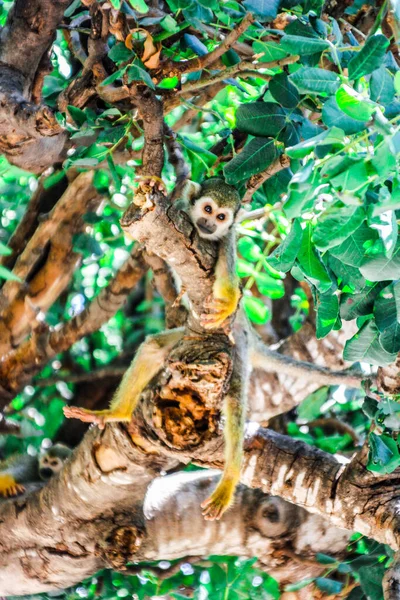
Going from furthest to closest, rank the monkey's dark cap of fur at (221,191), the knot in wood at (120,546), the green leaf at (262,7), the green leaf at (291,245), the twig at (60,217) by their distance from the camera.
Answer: the twig at (60,217)
the knot in wood at (120,546)
the monkey's dark cap of fur at (221,191)
the green leaf at (262,7)
the green leaf at (291,245)

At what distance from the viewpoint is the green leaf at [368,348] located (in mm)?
1856

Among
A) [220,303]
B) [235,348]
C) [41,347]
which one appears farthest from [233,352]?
[41,347]

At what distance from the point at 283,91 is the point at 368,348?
64cm

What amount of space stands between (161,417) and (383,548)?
1104 millimetres

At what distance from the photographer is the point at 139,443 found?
2.51m

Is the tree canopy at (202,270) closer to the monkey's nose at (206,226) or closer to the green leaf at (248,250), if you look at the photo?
the green leaf at (248,250)

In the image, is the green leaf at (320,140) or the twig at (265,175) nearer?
the green leaf at (320,140)

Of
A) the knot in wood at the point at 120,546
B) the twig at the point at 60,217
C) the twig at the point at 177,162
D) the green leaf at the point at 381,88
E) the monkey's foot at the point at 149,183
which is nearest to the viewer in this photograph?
the green leaf at the point at 381,88

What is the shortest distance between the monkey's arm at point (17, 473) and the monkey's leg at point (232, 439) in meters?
1.18

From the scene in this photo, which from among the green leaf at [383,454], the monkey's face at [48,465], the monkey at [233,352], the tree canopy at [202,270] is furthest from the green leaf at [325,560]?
the monkey's face at [48,465]

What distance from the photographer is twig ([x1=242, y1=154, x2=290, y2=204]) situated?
79.7 inches

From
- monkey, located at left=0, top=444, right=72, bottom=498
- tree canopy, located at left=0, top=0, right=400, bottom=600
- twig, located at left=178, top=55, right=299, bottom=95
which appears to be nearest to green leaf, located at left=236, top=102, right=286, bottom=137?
tree canopy, located at left=0, top=0, right=400, bottom=600

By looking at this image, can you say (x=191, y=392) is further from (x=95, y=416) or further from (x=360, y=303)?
(x=360, y=303)

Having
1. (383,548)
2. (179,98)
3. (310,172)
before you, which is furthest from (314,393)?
(310,172)
